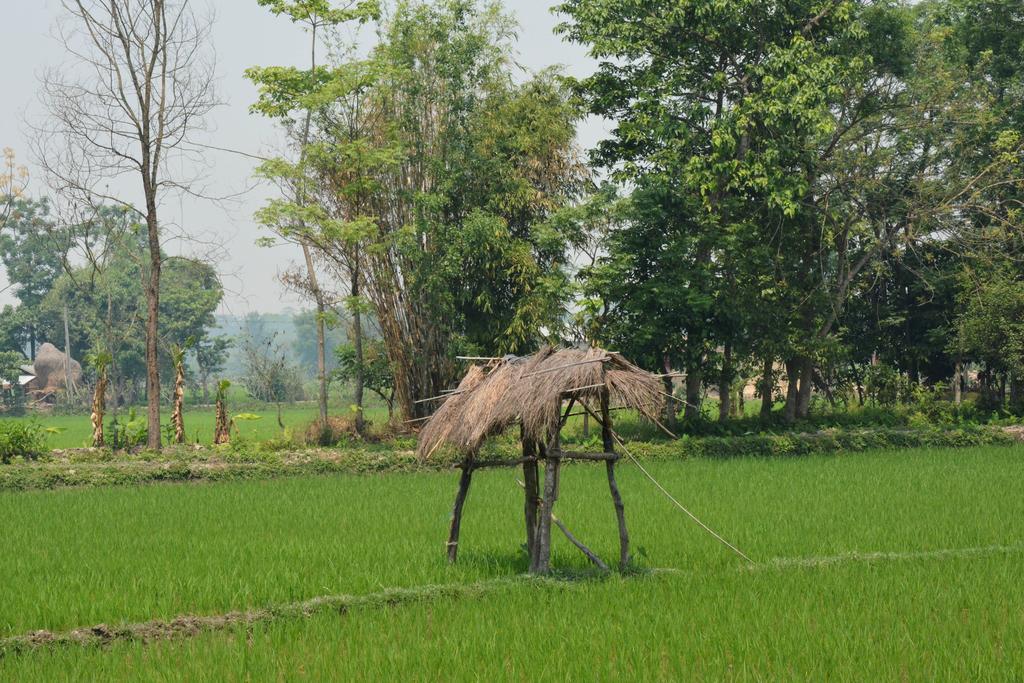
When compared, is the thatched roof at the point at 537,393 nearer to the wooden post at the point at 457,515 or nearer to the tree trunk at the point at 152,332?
the wooden post at the point at 457,515

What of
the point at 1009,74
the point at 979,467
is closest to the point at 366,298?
the point at 979,467

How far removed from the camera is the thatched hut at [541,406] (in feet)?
27.8

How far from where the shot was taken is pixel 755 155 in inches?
760

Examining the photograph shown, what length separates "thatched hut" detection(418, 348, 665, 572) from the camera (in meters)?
8.48

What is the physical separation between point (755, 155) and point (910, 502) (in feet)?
26.7

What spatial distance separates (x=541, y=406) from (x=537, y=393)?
0.13 metres

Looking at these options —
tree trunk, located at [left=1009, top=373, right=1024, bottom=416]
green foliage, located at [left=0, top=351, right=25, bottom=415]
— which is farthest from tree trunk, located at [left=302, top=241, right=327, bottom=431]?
green foliage, located at [left=0, top=351, right=25, bottom=415]

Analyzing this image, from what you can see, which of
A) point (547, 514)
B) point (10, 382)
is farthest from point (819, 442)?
point (10, 382)

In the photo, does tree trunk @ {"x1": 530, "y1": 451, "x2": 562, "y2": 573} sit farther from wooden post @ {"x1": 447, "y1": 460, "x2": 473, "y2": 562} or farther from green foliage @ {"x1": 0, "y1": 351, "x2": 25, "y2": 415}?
green foliage @ {"x1": 0, "y1": 351, "x2": 25, "y2": 415}

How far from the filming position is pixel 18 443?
17.5 meters

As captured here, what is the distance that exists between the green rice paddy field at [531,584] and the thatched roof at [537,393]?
118cm

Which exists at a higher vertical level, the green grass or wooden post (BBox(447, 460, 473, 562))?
the green grass

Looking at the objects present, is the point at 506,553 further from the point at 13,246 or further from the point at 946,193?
the point at 13,246

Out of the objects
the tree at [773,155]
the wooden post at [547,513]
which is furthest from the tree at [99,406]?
the wooden post at [547,513]
